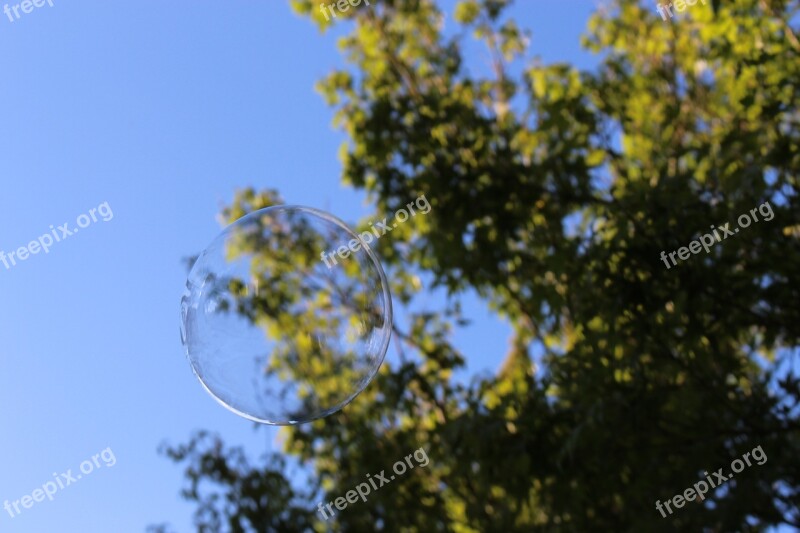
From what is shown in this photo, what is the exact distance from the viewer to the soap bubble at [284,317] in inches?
164

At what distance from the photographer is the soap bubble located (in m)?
4.16

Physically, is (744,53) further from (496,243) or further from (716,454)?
(716,454)
